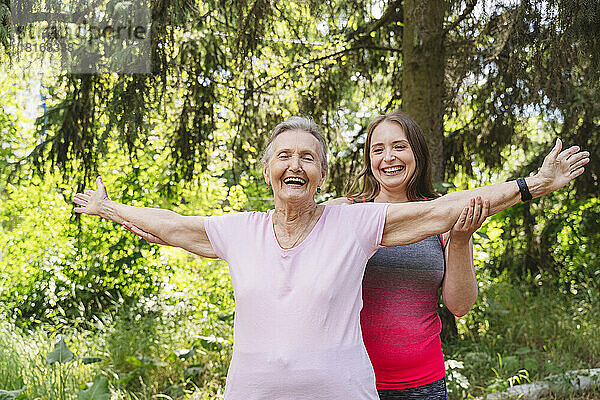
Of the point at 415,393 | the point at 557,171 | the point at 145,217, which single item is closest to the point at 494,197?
the point at 557,171

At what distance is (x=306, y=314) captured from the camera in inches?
68.4

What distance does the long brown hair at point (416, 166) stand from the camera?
2246mm

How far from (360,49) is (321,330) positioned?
4.71 metres

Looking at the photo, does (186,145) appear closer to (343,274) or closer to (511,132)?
(511,132)

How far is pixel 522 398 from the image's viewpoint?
418cm

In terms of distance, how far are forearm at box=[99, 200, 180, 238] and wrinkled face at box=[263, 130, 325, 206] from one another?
397 mm

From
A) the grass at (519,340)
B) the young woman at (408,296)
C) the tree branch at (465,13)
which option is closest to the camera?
the young woman at (408,296)

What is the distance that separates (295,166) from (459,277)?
2.34 ft

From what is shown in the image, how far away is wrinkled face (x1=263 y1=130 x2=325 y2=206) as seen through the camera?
1.90 metres

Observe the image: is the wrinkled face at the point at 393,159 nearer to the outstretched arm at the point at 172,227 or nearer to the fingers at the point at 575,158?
the fingers at the point at 575,158

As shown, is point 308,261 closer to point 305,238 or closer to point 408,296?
point 305,238

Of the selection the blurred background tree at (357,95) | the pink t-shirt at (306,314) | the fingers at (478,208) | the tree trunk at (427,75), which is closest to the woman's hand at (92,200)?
the pink t-shirt at (306,314)

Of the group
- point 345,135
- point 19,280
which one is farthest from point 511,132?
point 19,280

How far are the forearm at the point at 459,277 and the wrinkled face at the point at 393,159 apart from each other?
1.00 feet
